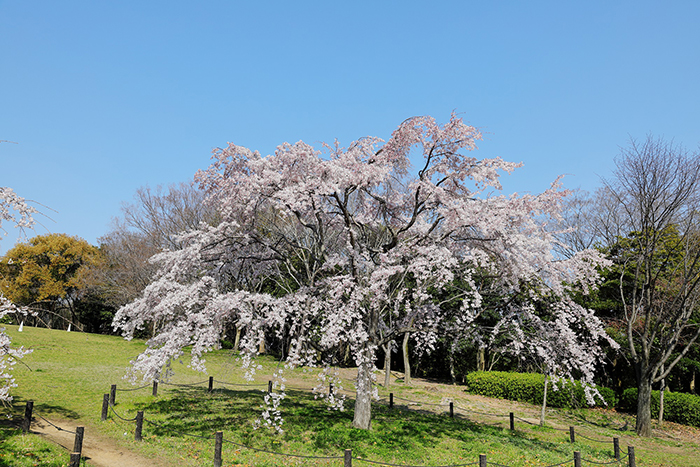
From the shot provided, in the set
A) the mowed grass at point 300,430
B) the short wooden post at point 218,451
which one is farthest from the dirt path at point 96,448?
the short wooden post at point 218,451

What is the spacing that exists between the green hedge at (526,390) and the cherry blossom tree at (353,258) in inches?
335

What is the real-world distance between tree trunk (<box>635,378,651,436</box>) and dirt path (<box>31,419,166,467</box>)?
52.6 feet

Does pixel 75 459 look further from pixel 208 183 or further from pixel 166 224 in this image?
pixel 166 224

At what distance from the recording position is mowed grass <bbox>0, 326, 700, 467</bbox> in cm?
989

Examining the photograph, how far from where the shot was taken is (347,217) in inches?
451

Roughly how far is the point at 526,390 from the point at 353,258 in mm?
14489

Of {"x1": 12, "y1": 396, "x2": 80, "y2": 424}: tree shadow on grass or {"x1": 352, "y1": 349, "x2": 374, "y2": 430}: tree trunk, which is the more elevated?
{"x1": 352, "y1": 349, "x2": 374, "y2": 430}: tree trunk

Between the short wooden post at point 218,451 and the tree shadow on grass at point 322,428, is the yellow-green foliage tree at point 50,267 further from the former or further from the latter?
the short wooden post at point 218,451

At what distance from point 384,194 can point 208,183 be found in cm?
544

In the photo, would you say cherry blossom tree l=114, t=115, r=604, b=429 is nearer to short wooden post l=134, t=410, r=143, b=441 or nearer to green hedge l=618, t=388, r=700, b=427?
short wooden post l=134, t=410, r=143, b=441

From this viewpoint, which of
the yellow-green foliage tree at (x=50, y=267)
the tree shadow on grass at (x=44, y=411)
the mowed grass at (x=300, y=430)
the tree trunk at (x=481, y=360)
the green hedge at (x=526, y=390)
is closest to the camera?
the mowed grass at (x=300, y=430)

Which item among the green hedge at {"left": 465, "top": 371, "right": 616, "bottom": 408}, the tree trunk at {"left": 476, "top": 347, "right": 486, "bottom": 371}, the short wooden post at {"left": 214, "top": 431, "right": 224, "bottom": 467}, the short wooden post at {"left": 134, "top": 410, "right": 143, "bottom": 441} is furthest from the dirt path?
the tree trunk at {"left": 476, "top": 347, "right": 486, "bottom": 371}

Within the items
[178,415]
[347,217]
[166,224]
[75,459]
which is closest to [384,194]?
[347,217]

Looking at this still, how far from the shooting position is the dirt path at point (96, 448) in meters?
8.98
